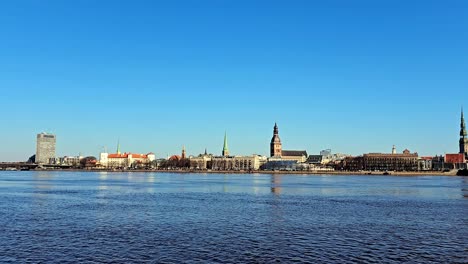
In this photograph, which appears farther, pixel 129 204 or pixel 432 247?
pixel 129 204

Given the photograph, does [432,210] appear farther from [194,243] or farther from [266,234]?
[194,243]

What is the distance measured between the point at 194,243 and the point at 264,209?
47.7 feet

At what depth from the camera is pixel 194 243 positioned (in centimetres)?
2061

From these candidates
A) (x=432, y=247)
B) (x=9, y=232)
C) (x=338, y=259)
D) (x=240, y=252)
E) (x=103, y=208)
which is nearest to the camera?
(x=338, y=259)

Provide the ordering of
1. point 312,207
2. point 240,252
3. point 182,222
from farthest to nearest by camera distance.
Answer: point 312,207
point 182,222
point 240,252

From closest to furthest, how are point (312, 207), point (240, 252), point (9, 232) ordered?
point (240, 252) < point (9, 232) < point (312, 207)

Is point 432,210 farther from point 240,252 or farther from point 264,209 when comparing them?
point 240,252

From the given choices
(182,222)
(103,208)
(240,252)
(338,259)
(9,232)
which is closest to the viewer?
(338,259)

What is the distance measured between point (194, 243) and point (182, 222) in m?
6.45

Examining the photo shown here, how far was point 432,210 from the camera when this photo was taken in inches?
1394

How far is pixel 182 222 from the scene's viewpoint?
1061 inches

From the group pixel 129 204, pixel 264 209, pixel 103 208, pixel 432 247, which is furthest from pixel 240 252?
pixel 129 204

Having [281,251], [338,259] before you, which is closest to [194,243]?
[281,251]

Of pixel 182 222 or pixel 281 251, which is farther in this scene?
pixel 182 222
